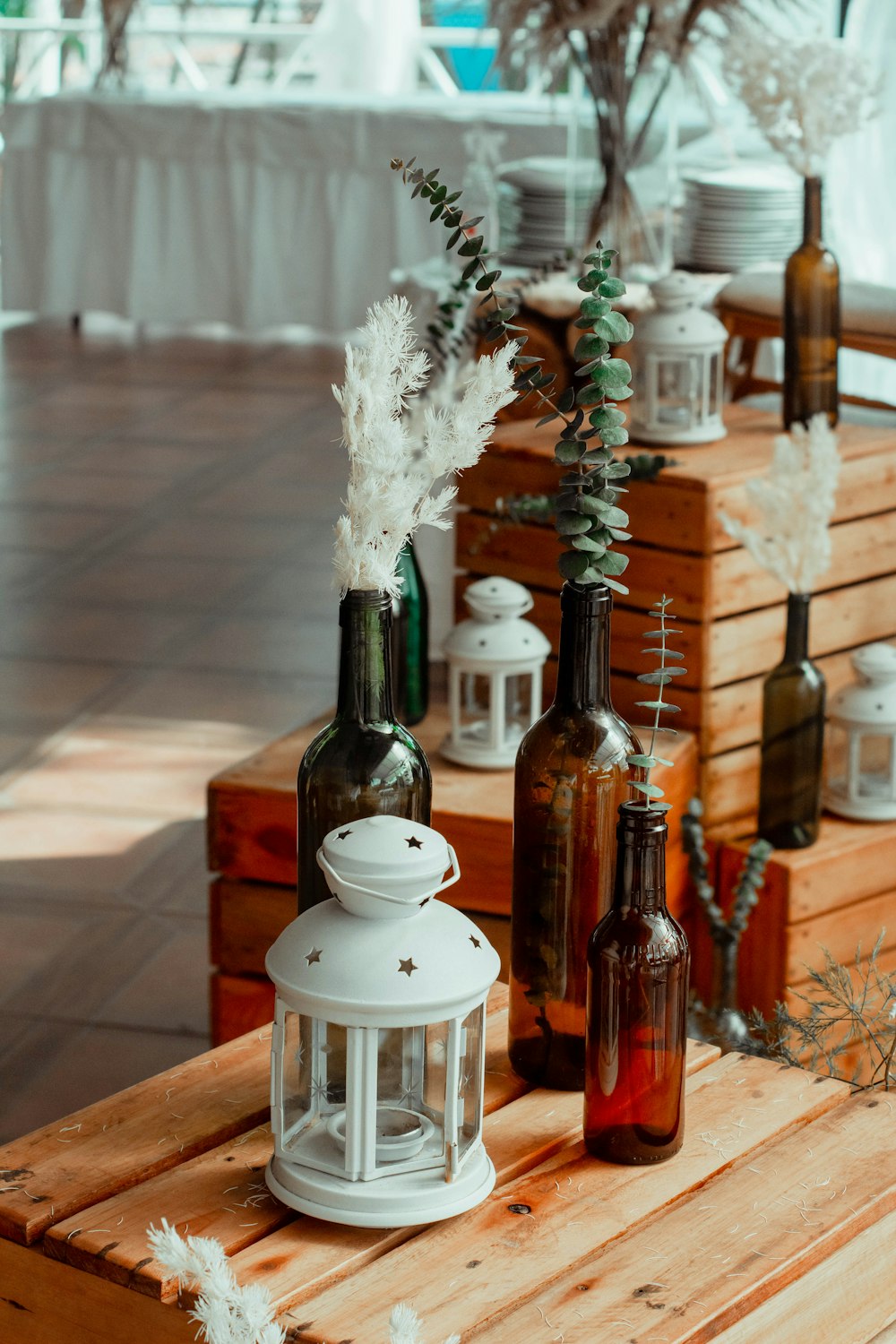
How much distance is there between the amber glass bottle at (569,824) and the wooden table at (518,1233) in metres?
0.10

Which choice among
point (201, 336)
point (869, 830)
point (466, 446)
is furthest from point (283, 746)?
point (201, 336)

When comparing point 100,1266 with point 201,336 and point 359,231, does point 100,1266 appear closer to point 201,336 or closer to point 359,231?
point 359,231

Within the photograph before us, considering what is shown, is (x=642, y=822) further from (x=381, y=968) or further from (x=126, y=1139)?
(x=126, y=1139)

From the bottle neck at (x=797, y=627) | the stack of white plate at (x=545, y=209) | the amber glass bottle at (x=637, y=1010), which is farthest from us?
the stack of white plate at (x=545, y=209)

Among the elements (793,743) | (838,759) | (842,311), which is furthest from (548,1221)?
(842,311)

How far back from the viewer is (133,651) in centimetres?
396

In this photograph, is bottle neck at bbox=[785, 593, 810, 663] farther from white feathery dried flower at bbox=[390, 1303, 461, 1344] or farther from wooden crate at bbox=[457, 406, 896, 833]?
white feathery dried flower at bbox=[390, 1303, 461, 1344]

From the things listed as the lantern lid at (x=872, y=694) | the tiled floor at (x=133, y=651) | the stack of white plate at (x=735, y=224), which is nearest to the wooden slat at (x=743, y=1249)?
the lantern lid at (x=872, y=694)

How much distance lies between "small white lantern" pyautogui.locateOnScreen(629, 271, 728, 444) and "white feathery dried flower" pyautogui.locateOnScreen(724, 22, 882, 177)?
26cm

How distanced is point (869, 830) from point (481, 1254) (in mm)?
1215

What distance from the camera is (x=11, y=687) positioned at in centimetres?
372

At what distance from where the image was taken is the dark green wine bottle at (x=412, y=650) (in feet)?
7.13

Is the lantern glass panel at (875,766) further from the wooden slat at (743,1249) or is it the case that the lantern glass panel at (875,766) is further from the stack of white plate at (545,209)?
the stack of white plate at (545,209)

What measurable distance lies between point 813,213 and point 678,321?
0.24m
